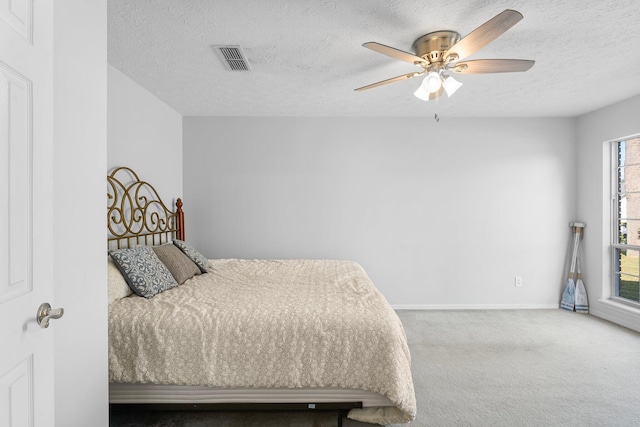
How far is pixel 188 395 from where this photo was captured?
1873 mm

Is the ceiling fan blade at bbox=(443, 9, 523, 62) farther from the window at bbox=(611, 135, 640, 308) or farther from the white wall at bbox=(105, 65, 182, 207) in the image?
the window at bbox=(611, 135, 640, 308)

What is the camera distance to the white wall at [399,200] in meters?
4.14

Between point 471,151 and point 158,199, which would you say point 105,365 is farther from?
point 471,151

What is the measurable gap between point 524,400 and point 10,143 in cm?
298

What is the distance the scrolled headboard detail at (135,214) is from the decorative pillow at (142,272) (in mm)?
382

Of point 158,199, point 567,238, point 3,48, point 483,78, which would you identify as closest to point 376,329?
point 3,48

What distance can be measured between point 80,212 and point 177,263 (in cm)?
147

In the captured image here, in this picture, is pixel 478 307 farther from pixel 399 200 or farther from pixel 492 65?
pixel 492 65

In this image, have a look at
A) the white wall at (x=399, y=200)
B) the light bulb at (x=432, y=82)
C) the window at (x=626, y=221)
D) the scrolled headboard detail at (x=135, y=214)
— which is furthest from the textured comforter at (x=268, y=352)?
the window at (x=626, y=221)

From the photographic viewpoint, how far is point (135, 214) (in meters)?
3.06

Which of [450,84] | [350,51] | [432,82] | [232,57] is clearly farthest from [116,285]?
[450,84]

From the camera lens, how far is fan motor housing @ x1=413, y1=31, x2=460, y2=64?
6.93 feet

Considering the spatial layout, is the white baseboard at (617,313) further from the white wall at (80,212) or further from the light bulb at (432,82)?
the white wall at (80,212)

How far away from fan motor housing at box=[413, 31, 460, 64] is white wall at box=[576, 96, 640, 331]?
2741mm
